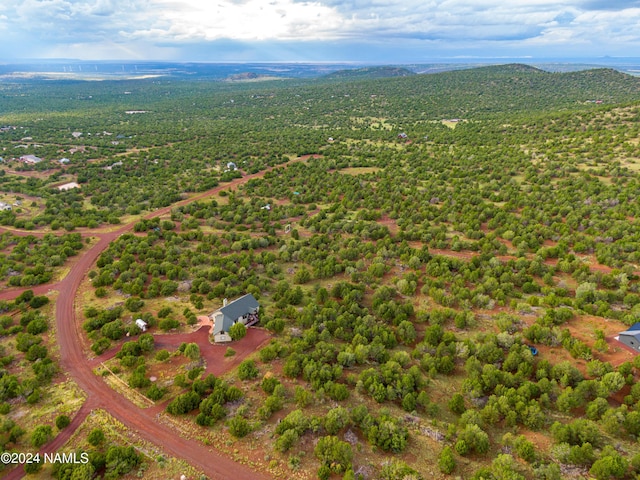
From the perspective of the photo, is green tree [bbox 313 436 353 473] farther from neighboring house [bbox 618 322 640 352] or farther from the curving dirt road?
neighboring house [bbox 618 322 640 352]

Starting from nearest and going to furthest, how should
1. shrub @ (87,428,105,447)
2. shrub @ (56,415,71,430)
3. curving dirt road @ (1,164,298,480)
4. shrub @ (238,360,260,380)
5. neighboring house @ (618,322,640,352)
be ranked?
curving dirt road @ (1,164,298,480) → shrub @ (87,428,105,447) → shrub @ (56,415,71,430) → shrub @ (238,360,260,380) → neighboring house @ (618,322,640,352)

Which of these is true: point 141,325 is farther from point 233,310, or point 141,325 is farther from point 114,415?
point 114,415

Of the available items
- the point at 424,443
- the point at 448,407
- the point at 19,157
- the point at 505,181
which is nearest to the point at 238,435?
the point at 424,443

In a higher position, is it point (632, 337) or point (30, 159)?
point (30, 159)

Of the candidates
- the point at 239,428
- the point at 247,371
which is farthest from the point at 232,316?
the point at 239,428

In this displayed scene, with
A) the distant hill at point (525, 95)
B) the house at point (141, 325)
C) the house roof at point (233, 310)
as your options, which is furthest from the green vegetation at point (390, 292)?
the distant hill at point (525, 95)

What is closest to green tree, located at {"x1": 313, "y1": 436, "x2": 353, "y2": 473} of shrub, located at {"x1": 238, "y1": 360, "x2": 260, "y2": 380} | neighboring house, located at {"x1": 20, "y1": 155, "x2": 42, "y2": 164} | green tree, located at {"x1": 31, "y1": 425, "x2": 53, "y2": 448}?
shrub, located at {"x1": 238, "y1": 360, "x2": 260, "y2": 380}

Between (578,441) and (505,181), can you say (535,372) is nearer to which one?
(578,441)
